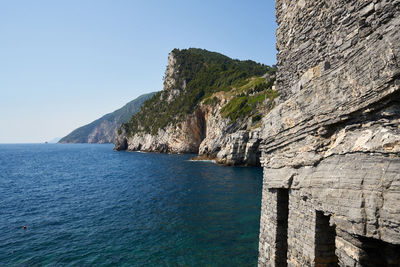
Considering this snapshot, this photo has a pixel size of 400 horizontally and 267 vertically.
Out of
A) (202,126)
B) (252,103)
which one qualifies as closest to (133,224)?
(252,103)

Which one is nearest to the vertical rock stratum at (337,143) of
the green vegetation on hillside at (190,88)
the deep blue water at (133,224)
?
the deep blue water at (133,224)

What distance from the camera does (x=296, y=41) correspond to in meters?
9.12

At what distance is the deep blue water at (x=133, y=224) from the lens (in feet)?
48.0

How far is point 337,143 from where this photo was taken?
6.27 meters

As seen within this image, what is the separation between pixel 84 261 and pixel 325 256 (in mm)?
13878

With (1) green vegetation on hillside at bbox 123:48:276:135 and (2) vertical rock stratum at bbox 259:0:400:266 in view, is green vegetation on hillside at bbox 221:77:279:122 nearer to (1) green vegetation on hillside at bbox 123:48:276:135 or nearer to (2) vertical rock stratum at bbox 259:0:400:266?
(1) green vegetation on hillside at bbox 123:48:276:135

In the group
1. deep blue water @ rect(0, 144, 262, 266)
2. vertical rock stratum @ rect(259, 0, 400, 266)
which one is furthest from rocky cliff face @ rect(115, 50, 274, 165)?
vertical rock stratum @ rect(259, 0, 400, 266)

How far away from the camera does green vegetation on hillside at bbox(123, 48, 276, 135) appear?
95.0 meters

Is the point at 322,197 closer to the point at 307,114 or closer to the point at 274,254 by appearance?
A: the point at 307,114

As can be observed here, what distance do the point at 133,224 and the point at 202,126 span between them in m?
72.9

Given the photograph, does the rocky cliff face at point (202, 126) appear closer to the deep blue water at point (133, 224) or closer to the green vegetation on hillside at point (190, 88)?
the green vegetation on hillside at point (190, 88)

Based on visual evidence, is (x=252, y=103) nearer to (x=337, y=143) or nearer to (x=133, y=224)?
(x=133, y=224)

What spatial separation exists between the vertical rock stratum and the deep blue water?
25.2 ft

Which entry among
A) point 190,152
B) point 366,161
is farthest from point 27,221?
point 190,152
